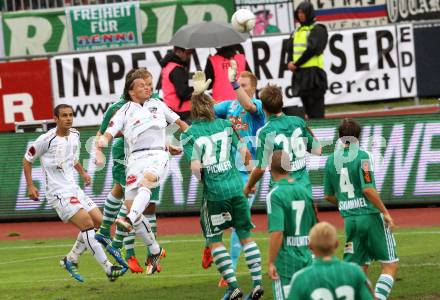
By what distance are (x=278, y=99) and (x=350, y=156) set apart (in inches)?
37.6

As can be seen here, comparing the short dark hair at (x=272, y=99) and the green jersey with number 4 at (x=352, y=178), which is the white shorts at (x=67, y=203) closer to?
the short dark hair at (x=272, y=99)

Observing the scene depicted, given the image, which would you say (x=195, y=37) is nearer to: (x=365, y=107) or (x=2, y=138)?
(x=2, y=138)

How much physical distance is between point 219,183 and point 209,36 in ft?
27.8

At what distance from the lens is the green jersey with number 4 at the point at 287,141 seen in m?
12.5

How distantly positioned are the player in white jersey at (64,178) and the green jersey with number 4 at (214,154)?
249 cm

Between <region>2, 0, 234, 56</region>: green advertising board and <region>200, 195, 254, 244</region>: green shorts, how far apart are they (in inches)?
722

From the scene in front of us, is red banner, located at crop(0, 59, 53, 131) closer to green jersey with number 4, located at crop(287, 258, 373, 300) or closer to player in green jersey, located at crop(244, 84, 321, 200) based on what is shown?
player in green jersey, located at crop(244, 84, 321, 200)

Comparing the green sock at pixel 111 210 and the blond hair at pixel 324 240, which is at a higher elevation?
the blond hair at pixel 324 240

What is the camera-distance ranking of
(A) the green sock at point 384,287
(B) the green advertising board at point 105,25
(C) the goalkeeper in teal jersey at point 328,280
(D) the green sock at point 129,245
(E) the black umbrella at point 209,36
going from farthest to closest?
(B) the green advertising board at point 105,25
(E) the black umbrella at point 209,36
(D) the green sock at point 129,245
(A) the green sock at point 384,287
(C) the goalkeeper in teal jersey at point 328,280

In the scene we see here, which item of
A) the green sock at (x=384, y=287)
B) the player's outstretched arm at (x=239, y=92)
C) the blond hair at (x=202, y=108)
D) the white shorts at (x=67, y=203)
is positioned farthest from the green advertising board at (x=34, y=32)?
the green sock at (x=384, y=287)

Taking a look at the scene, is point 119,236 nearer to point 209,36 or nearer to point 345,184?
point 345,184

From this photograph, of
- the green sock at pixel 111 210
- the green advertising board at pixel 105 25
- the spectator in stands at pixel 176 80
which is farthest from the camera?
the green advertising board at pixel 105 25

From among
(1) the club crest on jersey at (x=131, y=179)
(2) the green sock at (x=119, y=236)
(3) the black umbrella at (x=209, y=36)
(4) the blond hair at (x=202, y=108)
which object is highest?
(3) the black umbrella at (x=209, y=36)

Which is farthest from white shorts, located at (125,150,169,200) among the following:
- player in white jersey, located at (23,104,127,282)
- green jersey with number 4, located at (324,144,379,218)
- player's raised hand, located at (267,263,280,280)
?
player's raised hand, located at (267,263,280,280)
